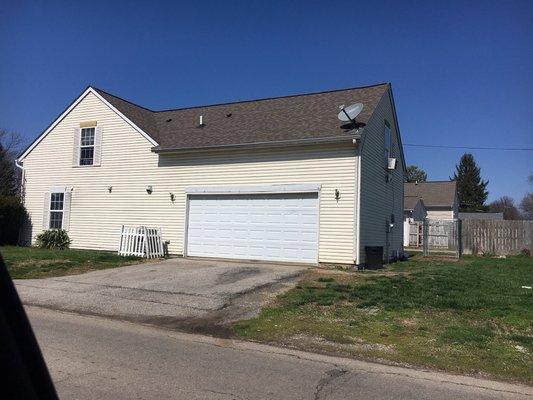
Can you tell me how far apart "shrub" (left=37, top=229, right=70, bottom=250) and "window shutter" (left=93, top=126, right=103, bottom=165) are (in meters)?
3.42

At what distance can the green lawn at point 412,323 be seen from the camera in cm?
699

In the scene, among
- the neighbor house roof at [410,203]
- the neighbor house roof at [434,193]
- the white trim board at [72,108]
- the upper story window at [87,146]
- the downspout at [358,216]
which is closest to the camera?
the downspout at [358,216]

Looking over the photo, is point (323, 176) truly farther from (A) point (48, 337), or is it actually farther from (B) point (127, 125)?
(A) point (48, 337)

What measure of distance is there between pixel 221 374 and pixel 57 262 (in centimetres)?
1213

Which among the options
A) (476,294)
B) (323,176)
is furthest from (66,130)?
(476,294)

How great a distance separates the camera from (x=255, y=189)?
17766 mm


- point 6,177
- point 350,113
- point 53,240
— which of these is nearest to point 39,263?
point 53,240

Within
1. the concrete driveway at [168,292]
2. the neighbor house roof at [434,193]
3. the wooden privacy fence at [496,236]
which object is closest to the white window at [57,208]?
the concrete driveway at [168,292]

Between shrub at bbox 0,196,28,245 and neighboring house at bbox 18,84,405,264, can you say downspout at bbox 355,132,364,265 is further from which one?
shrub at bbox 0,196,28,245

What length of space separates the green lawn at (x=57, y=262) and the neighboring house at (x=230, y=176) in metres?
2.32

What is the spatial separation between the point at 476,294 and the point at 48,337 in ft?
29.7

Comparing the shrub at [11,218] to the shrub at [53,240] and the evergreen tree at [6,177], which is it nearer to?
the shrub at [53,240]

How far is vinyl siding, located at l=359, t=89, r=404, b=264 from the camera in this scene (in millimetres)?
17016

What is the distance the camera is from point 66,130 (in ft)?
74.0
